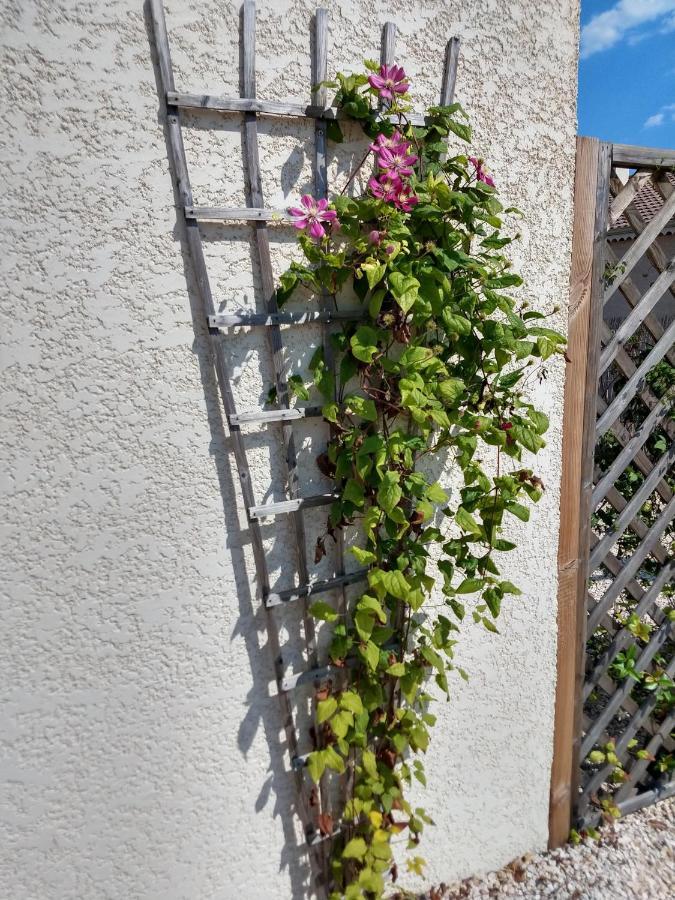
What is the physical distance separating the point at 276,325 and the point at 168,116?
0.64 metres

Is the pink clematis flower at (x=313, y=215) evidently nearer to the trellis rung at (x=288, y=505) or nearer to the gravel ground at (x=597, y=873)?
the trellis rung at (x=288, y=505)

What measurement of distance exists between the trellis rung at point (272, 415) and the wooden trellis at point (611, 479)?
1122 mm

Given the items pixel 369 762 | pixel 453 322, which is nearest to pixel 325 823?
pixel 369 762

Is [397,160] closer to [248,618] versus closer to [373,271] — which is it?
[373,271]

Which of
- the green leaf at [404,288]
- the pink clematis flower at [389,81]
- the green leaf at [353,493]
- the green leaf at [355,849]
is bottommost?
the green leaf at [355,849]

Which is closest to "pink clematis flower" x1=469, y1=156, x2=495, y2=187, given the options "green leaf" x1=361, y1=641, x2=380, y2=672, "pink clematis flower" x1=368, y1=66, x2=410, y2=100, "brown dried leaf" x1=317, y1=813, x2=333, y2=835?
"pink clematis flower" x1=368, y1=66, x2=410, y2=100

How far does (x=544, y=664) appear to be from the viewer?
249 centimetres

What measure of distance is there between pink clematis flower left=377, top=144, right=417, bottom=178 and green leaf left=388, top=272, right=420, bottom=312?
1.05 ft

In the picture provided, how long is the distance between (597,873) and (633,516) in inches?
65.1

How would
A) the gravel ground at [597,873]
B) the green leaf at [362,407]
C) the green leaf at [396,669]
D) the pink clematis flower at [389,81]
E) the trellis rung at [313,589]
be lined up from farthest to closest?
the gravel ground at [597,873]
the green leaf at [396,669]
the trellis rung at [313,589]
the green leaf at [362,407]
the pink clematis flower at [389,81]

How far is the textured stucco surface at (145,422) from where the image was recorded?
59.9 inches

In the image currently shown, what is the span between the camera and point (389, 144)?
1665 mm

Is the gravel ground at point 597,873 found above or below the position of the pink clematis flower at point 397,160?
below

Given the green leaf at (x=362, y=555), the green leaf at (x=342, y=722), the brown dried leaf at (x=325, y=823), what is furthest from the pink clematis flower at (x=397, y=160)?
the brown dried leaf at (x=325, y=823)
